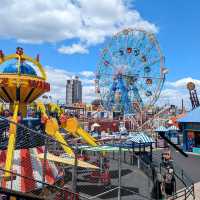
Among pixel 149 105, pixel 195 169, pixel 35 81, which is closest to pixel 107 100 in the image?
pixel 149 105

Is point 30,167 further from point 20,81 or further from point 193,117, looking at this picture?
point 193,117

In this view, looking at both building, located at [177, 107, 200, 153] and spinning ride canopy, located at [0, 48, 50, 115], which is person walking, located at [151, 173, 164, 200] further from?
building, located at [177, 107, 200, 153]

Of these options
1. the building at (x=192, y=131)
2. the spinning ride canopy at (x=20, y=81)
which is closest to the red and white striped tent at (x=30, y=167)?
the spinning ride canopy at (x=20, y=81)

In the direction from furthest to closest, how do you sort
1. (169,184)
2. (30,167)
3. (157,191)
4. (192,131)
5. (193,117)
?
1. (193,117)
2. (192,131)
3. (30,167)
4. (169,184)
5. (157,191)

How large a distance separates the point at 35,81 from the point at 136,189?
683 cm

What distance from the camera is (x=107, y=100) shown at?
4394cm

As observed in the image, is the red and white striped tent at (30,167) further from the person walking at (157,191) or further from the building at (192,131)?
the building at (192,131)

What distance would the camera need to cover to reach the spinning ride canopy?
588 inches

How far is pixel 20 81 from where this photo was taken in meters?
15.0

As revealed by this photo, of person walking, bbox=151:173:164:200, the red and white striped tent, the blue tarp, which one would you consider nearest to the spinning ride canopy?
the red and white striped tent

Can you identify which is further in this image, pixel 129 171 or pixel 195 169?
pixel 195 169

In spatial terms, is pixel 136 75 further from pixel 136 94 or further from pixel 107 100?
pixel 107 100

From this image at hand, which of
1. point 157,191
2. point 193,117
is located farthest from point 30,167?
point 193,117

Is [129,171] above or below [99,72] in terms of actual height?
below
